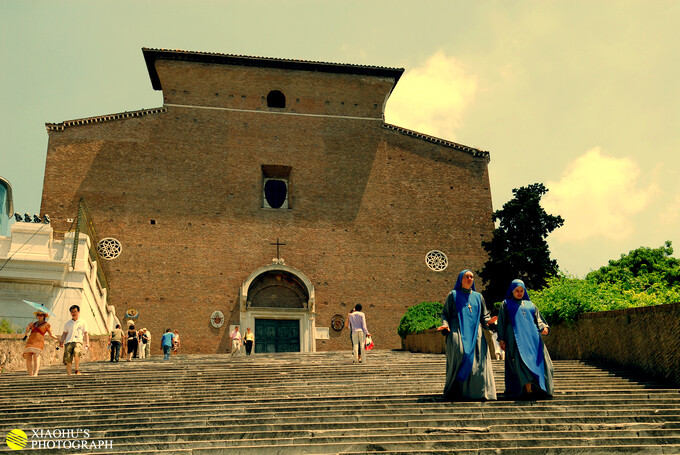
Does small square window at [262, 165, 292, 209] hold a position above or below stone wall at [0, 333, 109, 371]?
above

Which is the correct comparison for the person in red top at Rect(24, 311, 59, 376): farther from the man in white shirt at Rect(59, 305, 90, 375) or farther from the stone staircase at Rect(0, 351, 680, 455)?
the stone staircase at Rect(0, 351, 680, 455)

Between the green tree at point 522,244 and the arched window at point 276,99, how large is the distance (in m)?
9.37

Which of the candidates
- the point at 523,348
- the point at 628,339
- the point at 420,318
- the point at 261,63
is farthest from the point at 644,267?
the point at 261,63

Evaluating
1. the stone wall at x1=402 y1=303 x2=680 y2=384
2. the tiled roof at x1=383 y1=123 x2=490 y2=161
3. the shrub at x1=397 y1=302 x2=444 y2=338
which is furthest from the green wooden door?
the stone wall at x1=402 y1=303 x2=680 y2=384

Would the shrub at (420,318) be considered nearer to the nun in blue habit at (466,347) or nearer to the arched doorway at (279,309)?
the arched doorway at (279,309)

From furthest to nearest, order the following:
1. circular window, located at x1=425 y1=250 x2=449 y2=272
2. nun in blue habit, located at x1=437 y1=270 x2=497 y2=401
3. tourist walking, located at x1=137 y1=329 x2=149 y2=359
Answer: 1. circular window, located at x1=425 y1=250 x2=449 y2=272
2. tourist walking, located at x1=137 y1=329 x2=149 y2=359
3. nun in blue habit, located at x1=437 y1=270 x2=497 y2=401

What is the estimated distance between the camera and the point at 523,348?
6.39m

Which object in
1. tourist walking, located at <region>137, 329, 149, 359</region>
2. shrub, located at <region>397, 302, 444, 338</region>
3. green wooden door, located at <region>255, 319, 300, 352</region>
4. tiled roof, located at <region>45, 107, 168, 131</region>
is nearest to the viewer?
tourist walking, located at <region>137, 329, 149, 359</region>

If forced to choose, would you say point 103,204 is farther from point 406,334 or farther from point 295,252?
point 406,334

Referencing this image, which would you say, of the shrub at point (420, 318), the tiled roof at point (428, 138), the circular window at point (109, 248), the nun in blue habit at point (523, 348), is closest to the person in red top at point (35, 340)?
the nun in blue habit at point (523, 348)

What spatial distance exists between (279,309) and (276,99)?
8.27m

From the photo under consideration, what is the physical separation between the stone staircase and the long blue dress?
189 mm

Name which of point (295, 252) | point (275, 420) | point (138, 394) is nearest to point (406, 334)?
point (295, 252)

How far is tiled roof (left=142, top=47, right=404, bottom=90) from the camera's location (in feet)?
76.0
